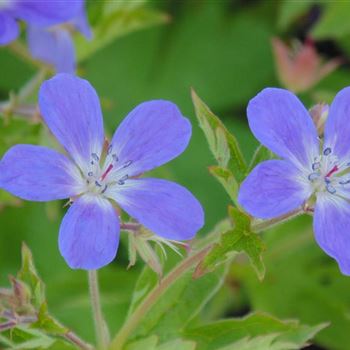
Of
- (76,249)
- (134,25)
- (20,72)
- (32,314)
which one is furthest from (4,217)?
(76,249)

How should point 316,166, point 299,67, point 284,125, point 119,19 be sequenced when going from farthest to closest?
point 299,67 → point 119,19 → point 316,166 → point 284,125

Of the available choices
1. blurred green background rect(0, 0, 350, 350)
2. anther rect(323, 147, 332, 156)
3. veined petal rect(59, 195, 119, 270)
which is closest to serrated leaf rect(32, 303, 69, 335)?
veined petal rect(59, 195, 119, 270)

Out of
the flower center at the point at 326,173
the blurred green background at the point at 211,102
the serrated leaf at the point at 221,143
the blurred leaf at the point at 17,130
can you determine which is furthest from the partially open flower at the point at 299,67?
the serrated leaf at the point at 221,143

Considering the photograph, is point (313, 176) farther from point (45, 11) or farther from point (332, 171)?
point (45, 11)

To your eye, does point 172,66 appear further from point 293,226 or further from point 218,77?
point 293,226

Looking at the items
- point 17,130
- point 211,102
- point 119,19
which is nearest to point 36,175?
point 17,130

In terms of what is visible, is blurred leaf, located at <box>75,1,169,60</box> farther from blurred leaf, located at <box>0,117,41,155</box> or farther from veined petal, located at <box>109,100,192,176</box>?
veined petal, located at <box>109,100,192,176</box>
